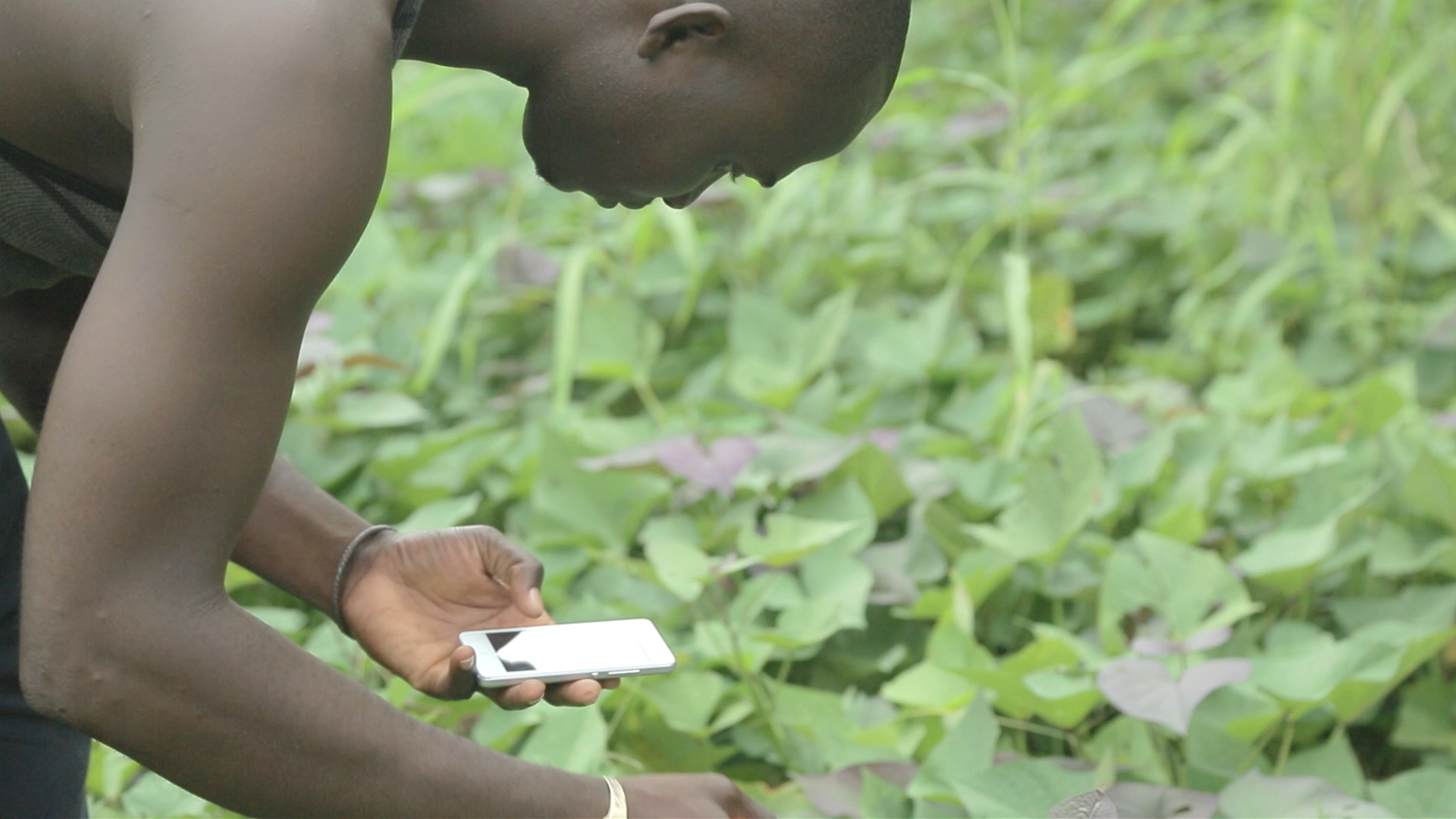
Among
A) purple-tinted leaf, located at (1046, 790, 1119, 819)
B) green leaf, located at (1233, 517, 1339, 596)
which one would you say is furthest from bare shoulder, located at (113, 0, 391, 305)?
green leaf, located at (1233, 517, 1339, 596)

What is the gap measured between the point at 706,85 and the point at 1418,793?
3.69 ft

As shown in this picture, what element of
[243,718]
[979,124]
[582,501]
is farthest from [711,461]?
[979,124]

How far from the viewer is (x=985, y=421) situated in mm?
2572

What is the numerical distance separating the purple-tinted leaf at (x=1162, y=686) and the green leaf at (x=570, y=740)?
1.83ft

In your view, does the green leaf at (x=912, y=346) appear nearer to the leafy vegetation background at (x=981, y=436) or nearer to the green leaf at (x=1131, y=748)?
the leafy vegetation background at (x=981, y=436)

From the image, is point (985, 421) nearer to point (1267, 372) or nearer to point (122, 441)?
point (1267, 372)

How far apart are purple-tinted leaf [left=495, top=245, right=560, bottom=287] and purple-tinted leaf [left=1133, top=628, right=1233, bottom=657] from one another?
60.3 inches

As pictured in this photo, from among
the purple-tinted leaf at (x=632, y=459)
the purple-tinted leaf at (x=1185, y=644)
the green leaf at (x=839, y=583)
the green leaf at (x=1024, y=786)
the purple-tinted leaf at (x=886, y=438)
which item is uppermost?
the purple-tinted leaf at (x=632, y=459)

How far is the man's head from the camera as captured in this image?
1166mm

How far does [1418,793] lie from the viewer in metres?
1.69

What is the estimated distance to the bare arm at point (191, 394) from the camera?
3.16ft

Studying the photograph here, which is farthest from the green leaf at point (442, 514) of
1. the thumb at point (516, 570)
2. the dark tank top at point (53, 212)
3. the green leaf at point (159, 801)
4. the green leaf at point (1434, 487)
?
the green leaf at point (1434, 487)

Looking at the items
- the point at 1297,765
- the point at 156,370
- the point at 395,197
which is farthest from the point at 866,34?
the point at 395,197

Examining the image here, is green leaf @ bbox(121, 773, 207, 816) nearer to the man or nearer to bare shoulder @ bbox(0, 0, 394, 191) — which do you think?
the man
